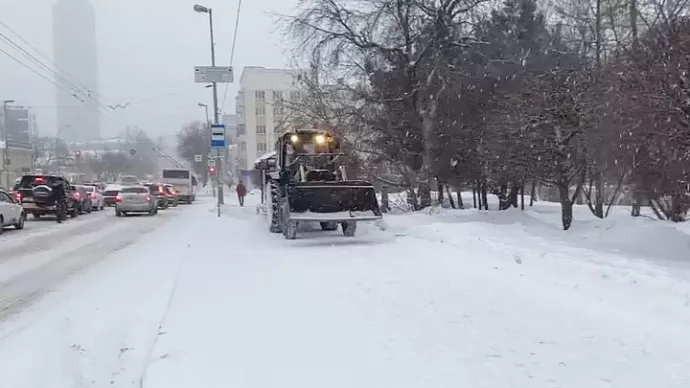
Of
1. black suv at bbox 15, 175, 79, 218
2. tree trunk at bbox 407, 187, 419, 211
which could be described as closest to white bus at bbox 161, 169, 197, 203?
black suv at bbox 15, 175, 79, 218

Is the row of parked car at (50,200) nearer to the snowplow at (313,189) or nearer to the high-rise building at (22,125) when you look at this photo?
the snowplow at (313,189)

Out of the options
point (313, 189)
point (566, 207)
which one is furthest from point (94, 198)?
point (566, 207)

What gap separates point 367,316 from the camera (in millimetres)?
7008

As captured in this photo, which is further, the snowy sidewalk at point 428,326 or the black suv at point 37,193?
the black suv at point 37,193

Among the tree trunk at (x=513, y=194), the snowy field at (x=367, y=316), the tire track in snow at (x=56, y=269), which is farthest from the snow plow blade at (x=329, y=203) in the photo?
the tree trunk at (x=513, y=194)

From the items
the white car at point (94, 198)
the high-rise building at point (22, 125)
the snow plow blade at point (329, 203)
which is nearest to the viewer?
the snow plow blade at point (329, 203)

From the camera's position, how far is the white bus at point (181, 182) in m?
52.3

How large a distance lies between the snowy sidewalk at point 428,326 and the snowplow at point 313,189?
3.78 meters

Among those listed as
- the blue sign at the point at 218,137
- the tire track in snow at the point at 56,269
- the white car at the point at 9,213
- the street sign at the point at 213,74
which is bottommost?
the tire track in snow at the point at 56,269

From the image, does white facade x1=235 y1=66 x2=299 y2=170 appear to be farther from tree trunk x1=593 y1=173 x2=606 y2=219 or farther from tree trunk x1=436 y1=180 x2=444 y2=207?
tree trunk x1=593 y1=173 x2=606 y2=219

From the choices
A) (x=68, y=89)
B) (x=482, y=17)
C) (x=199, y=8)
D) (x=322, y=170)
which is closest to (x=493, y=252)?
(x=322, y=170)

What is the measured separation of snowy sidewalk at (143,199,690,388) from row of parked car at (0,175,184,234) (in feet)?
48.2

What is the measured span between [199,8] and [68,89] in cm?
895

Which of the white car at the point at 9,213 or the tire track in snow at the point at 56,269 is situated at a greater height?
the white car at the point at 9,213
